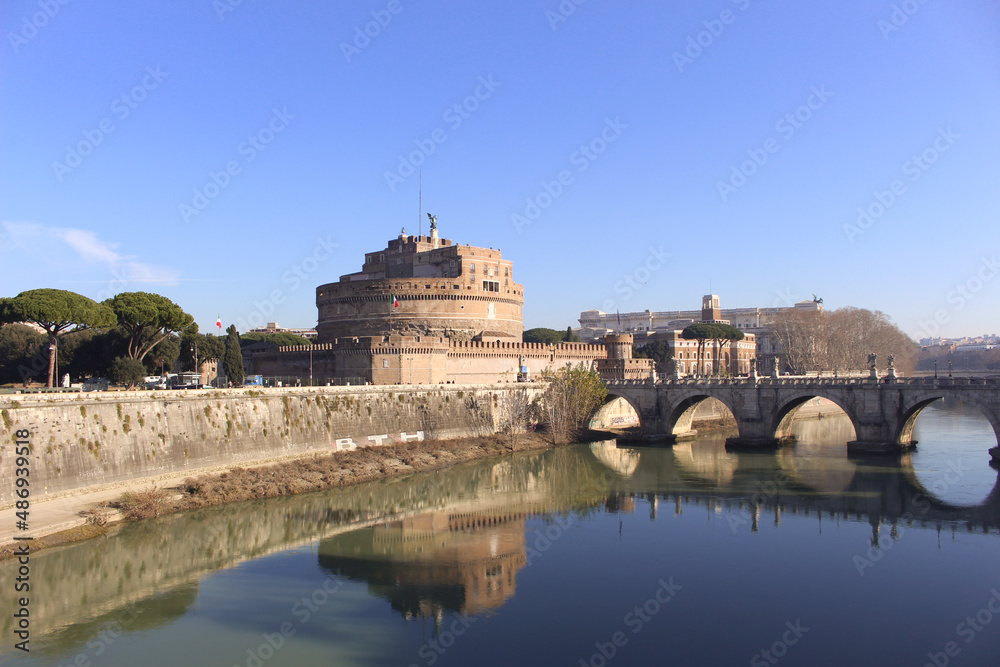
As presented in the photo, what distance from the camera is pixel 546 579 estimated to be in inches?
784

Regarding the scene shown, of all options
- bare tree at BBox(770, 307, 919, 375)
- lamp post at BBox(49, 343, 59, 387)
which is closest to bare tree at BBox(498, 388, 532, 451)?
lamp post at BBox(49, 343, 59, 387)

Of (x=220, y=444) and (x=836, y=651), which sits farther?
(x=220, y=444)

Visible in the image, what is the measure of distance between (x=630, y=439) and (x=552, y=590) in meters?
29.8

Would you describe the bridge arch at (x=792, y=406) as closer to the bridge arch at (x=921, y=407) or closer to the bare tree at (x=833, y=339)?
Answer: the bridge arch at (x=921, y=407)

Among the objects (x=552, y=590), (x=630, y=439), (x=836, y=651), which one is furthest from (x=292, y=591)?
(x=630, y=439)

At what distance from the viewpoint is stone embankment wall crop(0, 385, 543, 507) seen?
24.3 m

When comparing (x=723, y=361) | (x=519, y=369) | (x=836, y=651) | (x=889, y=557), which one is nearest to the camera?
(x=836, y=651)

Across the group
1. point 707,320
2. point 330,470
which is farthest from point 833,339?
point 330,470

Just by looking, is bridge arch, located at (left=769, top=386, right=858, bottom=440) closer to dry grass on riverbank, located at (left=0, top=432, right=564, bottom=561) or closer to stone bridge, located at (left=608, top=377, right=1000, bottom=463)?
stone bridge, located at (left=608, top=377, right=1000, bottom=463)

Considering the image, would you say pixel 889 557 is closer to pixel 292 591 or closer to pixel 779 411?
pixel 292 591

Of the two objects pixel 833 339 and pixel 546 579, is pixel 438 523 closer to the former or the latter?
pixel 546 579

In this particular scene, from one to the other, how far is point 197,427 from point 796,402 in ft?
106

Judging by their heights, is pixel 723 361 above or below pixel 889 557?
above

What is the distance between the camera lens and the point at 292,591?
1900 centimetres
